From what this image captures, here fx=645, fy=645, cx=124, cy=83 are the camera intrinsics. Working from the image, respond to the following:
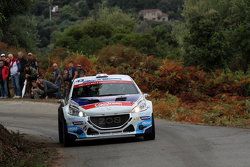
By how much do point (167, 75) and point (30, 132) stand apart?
1374 centimetres

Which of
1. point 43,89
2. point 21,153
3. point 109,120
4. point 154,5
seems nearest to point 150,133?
point 109,120

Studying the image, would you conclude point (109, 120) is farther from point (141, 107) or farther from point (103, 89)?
point (103, 89)

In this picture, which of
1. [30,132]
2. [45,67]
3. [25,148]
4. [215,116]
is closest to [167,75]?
[45,67]

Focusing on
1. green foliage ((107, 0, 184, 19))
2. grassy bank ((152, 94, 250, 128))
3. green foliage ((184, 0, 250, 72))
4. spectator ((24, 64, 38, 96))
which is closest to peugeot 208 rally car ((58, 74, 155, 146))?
grassy bank ((152, 94, 250, 128))

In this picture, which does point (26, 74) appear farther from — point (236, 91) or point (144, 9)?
point (144, 9)

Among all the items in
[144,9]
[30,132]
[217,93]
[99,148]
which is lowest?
[144,9]

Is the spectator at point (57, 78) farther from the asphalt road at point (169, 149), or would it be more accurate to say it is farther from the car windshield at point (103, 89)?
the car windshield at point (103, 89)

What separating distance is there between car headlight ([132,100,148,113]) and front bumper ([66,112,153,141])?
97mm

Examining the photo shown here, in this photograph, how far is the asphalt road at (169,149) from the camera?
1178 centimetres

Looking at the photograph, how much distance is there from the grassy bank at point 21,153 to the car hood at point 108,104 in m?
1.26

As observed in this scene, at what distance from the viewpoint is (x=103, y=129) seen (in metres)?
14.8

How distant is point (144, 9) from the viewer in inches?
6181

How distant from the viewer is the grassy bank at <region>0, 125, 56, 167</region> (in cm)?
1169

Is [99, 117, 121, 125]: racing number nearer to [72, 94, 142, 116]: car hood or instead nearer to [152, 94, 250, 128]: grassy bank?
[72, 94, 142, 116]: car hood
